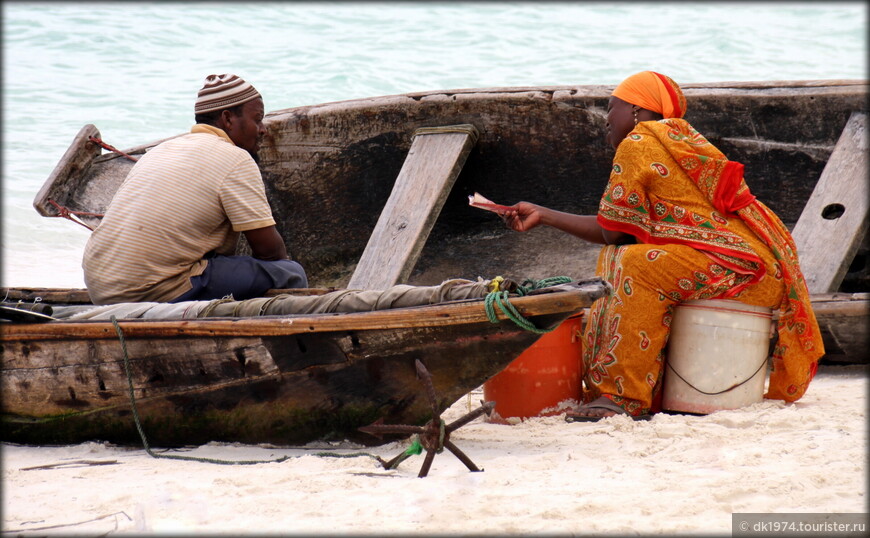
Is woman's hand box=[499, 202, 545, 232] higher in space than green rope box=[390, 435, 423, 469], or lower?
higher

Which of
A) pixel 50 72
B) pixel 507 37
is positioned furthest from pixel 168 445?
pixel 507 37

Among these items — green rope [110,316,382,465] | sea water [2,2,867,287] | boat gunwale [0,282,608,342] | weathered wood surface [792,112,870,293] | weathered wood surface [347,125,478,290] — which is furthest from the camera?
sea water [2,2,867,287]

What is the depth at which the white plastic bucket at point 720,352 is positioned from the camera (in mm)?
3295

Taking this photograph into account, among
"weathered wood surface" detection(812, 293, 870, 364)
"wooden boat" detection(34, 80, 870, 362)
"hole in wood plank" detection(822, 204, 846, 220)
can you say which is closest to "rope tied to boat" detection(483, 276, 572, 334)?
"weathered wood surface" detection(812, 293, 870, 364)

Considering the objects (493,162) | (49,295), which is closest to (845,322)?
(493,162)

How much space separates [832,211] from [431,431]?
2506 millimetres

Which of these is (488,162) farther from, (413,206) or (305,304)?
(305,304)

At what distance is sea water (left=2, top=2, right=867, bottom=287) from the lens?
13.2 metres

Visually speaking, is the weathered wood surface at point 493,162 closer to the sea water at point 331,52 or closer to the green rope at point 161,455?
the green rope at point 161,455

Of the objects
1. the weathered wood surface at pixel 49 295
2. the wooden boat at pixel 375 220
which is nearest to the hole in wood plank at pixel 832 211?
the wooden boat at pixel 375 220

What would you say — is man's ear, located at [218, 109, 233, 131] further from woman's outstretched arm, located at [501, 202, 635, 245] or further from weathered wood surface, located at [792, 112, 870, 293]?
weathered wood surface, located at [792, 112, 870, 293]

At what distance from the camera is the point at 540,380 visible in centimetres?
335

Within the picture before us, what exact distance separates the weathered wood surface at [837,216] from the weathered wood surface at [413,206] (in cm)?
172

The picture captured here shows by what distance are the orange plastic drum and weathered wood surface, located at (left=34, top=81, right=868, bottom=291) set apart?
1651mm
